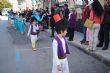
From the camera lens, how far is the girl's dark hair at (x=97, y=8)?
13.3 m

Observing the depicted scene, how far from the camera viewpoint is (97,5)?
13312mm

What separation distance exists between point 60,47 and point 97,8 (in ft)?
21.7

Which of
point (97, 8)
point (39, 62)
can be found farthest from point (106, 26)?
point (39, 62)

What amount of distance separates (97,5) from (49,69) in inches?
143

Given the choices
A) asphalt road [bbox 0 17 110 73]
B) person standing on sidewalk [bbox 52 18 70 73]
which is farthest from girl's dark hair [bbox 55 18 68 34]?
asphalt road [bbox 0 17 110 73]

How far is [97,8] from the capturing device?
43.7ft

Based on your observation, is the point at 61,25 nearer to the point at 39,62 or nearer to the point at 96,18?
the point at 39,62

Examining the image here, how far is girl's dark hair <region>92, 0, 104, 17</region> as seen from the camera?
43.7 feet

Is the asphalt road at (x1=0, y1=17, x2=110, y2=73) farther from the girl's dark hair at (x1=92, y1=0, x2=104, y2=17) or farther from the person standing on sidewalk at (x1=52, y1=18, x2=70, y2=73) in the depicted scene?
the person standing on sidewalk at (x1=52, y1=18, x2=70, y2=73)

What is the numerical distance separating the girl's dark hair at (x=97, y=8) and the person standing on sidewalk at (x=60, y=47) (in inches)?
254

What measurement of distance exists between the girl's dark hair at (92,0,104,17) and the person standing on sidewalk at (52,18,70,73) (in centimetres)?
646

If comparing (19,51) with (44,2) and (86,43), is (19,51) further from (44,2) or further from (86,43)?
(44,2)

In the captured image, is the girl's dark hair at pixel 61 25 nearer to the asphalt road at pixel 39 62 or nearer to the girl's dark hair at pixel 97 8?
the asphalt road at pixel 39 62

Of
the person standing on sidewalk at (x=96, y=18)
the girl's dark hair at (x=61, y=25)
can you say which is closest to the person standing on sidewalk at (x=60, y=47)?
the girl's dark hair at (x=61, y=25)
